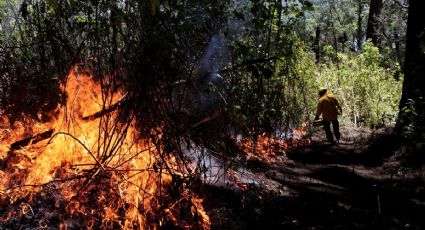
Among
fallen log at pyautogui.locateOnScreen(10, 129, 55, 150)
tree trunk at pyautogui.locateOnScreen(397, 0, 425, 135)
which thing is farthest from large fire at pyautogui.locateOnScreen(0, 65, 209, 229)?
tree trunk at pyautogui.locateOnScreen(397, 0, 425, 135)

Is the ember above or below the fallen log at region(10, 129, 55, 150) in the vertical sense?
below

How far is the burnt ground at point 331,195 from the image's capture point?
4.63 metres

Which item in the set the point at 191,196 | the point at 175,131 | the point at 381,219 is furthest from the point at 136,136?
the point at 381,219

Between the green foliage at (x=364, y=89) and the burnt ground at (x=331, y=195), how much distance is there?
3976 millimetres

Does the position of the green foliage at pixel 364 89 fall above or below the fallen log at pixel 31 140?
above

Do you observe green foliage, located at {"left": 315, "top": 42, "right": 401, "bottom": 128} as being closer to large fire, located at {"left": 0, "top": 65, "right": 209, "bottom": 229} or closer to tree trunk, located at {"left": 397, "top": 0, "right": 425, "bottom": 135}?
tree trunk, located at {"left": 397, "top": 0, "right": 425, "bottom": 135}

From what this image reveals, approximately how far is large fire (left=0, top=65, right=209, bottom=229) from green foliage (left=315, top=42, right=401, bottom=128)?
10135mm

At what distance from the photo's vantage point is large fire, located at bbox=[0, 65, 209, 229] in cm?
379

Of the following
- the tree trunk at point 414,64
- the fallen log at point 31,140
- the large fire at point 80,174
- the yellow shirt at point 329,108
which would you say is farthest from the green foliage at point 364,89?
the fallen log at point 31,140

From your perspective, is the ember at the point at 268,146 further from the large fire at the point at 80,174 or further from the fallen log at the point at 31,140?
the fallen log at the point at 31,140

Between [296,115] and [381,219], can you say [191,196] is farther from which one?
[296,115]

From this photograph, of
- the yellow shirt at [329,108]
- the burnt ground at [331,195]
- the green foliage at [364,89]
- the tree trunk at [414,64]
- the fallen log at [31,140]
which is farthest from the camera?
the green foliage at [364,89]

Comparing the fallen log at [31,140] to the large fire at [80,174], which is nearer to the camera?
the large fire at [80,174]

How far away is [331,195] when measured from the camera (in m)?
5.82
